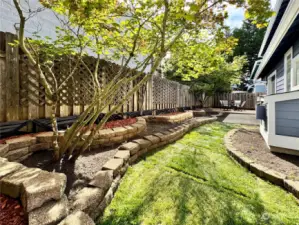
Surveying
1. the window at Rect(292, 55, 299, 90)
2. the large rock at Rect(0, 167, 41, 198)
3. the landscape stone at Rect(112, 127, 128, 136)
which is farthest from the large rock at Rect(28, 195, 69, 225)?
the window at Rect(292, 55, 299, 90)

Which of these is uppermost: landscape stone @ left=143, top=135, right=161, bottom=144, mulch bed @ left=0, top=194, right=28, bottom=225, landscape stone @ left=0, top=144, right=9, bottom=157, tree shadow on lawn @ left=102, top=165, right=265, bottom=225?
landscape stone @ left=0, top=144, right=9, bottom=157

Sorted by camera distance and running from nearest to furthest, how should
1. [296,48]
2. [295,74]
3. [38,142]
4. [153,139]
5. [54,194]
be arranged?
[54,194]
[38,142]
[153,139]
[296,48]
[295,74]

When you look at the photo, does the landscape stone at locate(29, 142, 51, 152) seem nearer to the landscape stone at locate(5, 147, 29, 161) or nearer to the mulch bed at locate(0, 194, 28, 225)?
the landscape stone at locate(5, 147, 29, 161)

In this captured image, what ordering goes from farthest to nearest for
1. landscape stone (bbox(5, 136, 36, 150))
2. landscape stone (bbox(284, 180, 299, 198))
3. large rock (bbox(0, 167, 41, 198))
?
1. landscape stone (bbox(5, 136, 36, 150))
2. landscape stone (bbox(284, 180, 299, 198))
3. large rock (bbox(0, 167, 41, 198))

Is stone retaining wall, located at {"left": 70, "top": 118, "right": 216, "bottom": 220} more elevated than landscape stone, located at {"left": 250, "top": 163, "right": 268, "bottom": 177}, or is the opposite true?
stone retaining wall, located at {"left": 70, "top": 118, "right": 216, "bottom": 220}

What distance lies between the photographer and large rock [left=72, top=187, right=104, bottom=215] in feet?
4.78

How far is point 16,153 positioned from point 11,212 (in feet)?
4.58

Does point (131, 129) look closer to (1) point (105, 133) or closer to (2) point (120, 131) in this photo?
(2) point (120, 131)

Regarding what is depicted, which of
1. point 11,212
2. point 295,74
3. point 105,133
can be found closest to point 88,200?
point 11,212

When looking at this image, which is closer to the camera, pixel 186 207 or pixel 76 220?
pixel 76 220

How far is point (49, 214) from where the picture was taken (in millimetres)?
1199

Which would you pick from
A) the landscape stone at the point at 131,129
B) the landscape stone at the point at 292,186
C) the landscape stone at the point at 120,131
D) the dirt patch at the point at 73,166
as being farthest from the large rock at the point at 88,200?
the landscape stone at the point at 292,186

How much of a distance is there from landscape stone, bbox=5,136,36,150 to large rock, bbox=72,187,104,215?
1.42 m

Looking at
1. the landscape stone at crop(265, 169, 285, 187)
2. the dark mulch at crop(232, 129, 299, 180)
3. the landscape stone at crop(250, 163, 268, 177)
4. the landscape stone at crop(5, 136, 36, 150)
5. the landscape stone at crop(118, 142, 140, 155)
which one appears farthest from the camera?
the landscape stone at crop(118, 142, 140, 155)
